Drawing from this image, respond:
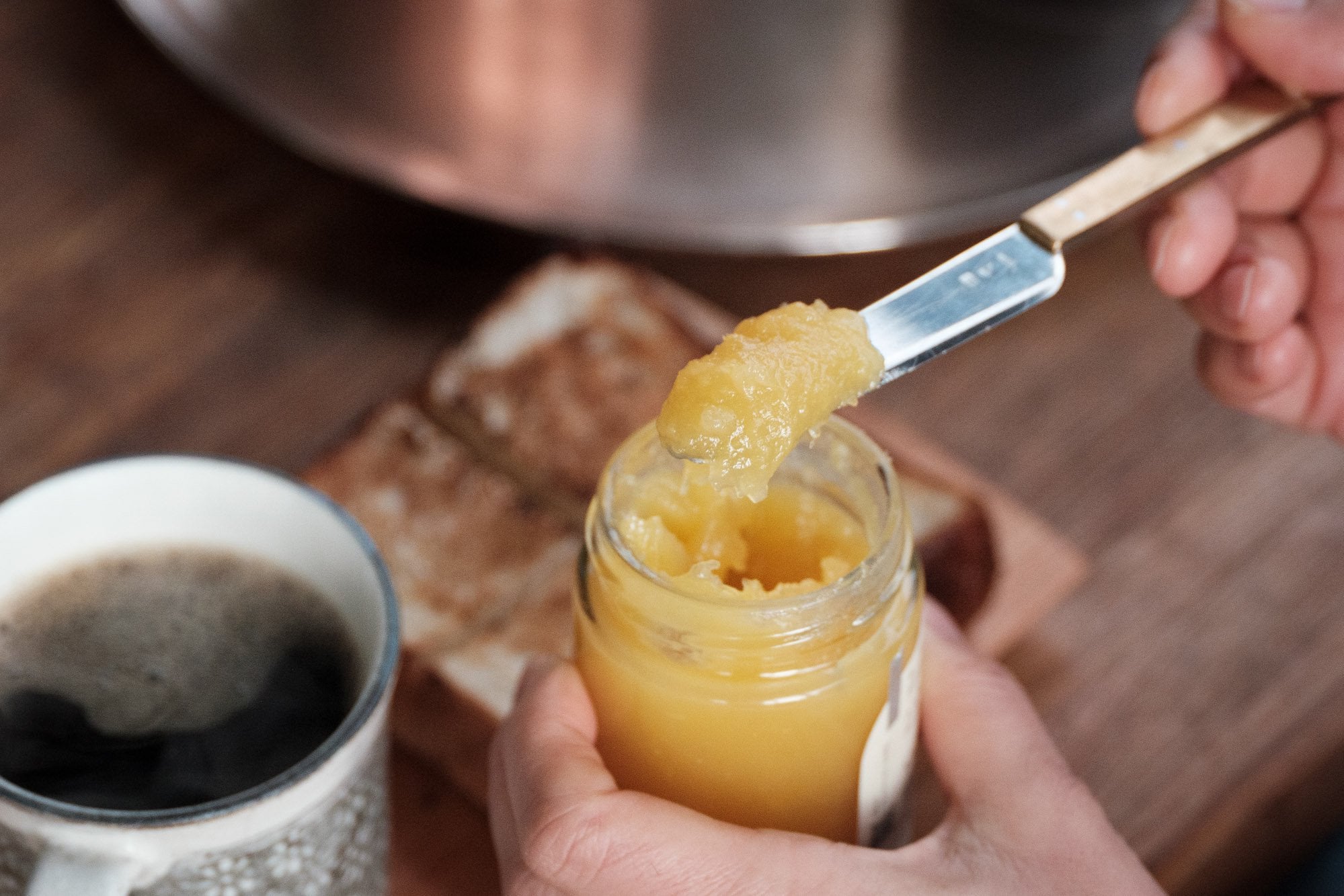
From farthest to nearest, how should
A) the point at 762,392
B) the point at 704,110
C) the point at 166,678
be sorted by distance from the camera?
the point at 704,110 → the point at 166,678 → the point at 762,392

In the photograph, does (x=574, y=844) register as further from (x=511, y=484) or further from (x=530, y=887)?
(x=511, y=484)

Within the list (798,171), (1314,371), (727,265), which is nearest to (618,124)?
(798,171)

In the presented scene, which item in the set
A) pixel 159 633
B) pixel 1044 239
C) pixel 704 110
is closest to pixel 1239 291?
pixel 1044 239

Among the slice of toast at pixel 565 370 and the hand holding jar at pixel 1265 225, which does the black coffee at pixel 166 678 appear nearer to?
the slice of toast at pixel 565 370

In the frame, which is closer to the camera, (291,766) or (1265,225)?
(291,766)

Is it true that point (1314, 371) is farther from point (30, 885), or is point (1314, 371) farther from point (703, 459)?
point (30, 885)

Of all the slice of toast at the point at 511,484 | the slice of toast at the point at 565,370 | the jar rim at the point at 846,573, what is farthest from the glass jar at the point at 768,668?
the slice of toast at the point at 565,370
